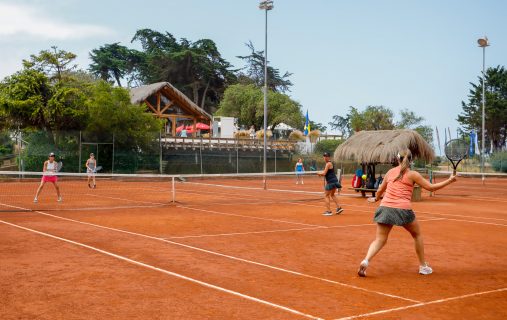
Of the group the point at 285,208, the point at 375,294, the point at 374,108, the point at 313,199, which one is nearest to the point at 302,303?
the point at 375,294

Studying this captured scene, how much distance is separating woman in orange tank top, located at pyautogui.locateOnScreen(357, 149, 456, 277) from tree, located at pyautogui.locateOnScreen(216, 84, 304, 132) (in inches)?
2349

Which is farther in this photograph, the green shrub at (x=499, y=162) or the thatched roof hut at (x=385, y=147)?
the green shrub at (x=499, y=162)

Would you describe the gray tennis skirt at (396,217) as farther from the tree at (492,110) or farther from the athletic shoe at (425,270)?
the tree at (492,110)

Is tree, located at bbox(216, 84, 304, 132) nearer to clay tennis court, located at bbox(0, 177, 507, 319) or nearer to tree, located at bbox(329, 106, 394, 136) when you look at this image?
tree, located at bbox(329, 106, 394, 136)

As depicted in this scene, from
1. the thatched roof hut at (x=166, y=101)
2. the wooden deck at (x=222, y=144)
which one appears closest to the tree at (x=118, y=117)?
the wooden deck at (x=222, y=144)

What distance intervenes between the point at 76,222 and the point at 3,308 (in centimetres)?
799

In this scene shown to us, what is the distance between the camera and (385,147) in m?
24.2

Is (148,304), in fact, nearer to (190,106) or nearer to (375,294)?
(375,294)

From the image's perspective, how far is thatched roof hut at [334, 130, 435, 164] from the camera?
2398cm

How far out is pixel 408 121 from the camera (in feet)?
250

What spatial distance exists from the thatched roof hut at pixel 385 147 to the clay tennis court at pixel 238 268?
823cm

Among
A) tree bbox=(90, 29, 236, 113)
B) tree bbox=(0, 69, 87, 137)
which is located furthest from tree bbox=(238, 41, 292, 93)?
tree bbox=(0, 69, 87, 137)

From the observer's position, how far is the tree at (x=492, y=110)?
7750 cm

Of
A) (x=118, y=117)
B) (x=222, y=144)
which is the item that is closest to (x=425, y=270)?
(x=118, y=117)
